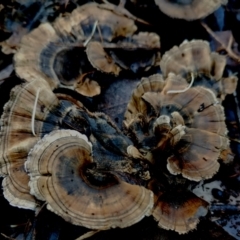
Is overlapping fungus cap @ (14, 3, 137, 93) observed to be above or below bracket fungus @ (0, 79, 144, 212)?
above

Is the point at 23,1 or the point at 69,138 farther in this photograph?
the point at 23,1

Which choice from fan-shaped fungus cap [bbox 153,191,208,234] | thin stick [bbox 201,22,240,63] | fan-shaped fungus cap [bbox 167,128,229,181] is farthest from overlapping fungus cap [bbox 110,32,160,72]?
fan-shaped fungus cap [bbox 153,191,208,234]

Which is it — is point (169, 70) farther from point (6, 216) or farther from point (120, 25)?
point (6, 216)

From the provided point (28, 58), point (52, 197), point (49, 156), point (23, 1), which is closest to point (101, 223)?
point (52, 197)

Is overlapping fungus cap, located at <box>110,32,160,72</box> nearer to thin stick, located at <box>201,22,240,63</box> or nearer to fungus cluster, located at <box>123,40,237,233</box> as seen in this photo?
fungus cluster, located at <box>123,40,237,233</box>

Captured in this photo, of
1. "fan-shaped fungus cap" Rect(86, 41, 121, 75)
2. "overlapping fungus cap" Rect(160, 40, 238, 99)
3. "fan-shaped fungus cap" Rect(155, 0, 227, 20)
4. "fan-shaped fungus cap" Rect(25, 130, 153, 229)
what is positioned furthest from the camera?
"fan-shaped fungus cap" Rect(155, 0, 227, 20)

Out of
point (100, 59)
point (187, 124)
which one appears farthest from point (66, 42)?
point (187, 124)

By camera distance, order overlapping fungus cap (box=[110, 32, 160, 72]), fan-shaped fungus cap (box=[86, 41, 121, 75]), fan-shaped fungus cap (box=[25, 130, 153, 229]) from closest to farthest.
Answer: fan-shaped fungus cap (box=[25, 130, 153, 229])
fan-shaped fungus cap (box=[86, 41, 121, 75])
overlapping fungus cap (box=[110, 32, 160, 72])

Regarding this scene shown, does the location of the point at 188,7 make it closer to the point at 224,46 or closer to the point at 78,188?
the point at 224,46

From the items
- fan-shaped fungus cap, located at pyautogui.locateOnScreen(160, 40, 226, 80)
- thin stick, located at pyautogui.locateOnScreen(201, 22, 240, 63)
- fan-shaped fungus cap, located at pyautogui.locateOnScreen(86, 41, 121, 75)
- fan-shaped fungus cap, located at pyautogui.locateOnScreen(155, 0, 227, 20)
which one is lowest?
thin stick, located at pyautogui.locateOnScreen(201, 22, 240, 63)
